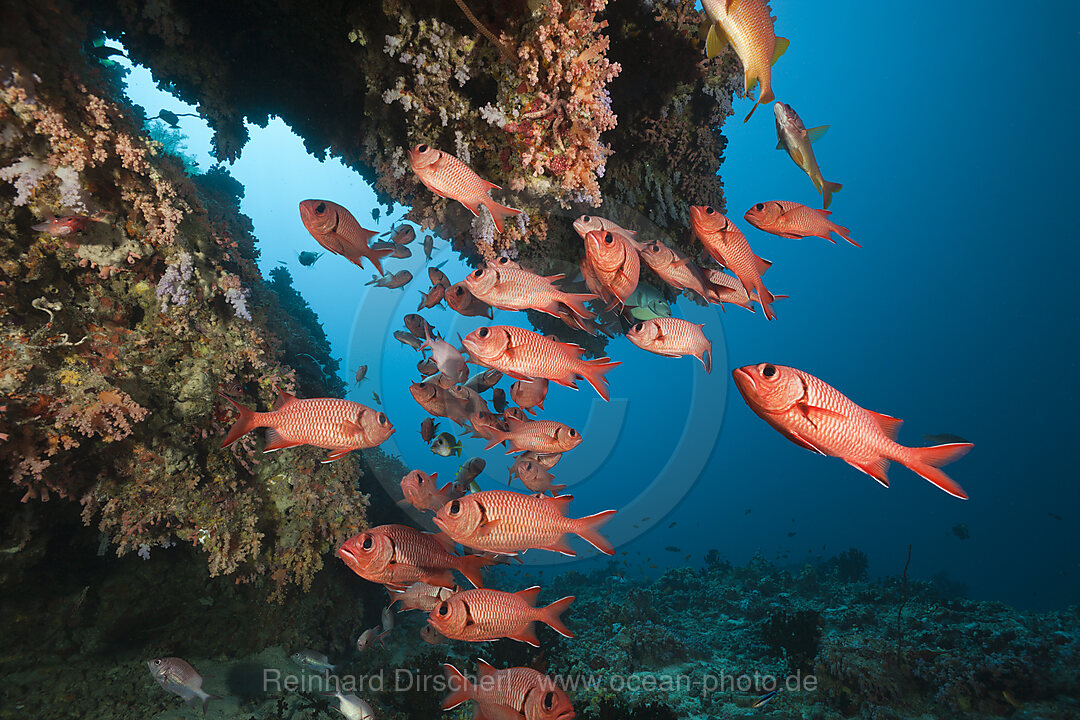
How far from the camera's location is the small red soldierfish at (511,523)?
110 inches

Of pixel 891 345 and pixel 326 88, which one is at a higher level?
pixel 891 345

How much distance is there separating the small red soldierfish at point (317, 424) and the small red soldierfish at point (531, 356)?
2.90ft

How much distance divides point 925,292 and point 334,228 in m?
106

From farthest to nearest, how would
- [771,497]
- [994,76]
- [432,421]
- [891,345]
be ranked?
[771,497]
[891,345]
[994,76]
[432,421]

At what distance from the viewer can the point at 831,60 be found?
61.2 meters

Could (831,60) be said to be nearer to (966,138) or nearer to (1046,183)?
(966,138)

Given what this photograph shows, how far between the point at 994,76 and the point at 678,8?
3524 inches

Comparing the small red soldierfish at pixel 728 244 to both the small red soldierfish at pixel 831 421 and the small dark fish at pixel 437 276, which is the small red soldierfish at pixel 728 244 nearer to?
the small red soldierfish at pixel 831 421

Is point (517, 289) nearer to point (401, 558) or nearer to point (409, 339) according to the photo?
point (401, 558)

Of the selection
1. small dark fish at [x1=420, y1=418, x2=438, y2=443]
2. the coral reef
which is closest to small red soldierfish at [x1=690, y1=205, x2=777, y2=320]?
small dark fish at [x1=420, y1=418, x2=438, y2=443]

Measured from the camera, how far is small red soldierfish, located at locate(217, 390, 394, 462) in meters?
2.88

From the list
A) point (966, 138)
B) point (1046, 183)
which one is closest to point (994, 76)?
point (966, 138)

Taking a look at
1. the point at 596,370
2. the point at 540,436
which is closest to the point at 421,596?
the point at 540,436

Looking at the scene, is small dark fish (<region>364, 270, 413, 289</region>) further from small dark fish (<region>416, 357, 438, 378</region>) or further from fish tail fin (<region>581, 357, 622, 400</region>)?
fish tail fin (<region>581, 357, 622, 400</region>)
